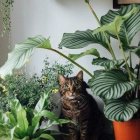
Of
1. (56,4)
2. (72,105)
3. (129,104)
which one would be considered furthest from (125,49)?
(56,4)

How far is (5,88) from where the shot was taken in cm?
165

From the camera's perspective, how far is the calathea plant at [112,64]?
1281 mm

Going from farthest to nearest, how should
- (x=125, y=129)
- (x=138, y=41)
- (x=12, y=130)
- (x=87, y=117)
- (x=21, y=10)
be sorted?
1. (x=21, y=10)
2. (x=138, y=41)
3. (x=87, y=117)
4. (x=125, y=129)
5. (x=12, y=130)

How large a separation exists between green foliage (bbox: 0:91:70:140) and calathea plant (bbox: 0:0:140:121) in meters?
0.20

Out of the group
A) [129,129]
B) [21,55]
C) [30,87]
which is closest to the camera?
[21,55]

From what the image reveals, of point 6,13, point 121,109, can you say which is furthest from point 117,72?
point 6,13

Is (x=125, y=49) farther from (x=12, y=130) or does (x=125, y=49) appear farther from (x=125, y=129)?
(x=12, y=130)

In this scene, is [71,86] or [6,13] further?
[6,13]

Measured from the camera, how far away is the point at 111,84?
1.32 meters

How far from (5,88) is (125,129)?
65cm

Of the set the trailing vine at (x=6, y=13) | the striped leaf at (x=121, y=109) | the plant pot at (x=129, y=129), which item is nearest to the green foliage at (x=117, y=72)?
the striped leaf at (x=121, y=109)

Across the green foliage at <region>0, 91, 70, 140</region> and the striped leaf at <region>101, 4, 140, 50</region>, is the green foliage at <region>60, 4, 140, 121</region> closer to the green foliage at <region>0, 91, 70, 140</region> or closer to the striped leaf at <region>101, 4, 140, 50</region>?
the striped leaf at <region>101, 4, 140, 50</region>

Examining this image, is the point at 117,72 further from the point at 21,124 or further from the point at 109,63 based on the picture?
the point at 21,124

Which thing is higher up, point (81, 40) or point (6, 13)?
point (6, 13)
